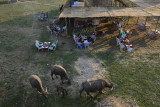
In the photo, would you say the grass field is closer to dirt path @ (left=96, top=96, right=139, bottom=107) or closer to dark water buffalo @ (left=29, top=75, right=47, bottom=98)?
dirt path @ (left=96, top=96, right=139, bottom=107)

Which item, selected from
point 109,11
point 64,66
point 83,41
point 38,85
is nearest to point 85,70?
point 64,66

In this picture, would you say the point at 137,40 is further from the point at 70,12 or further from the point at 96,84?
the point at 96,84

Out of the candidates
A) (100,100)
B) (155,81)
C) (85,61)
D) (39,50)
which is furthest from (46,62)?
(155,81)

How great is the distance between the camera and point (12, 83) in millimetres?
9719

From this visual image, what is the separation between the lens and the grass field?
28.0ft

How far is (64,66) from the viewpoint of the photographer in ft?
37.4

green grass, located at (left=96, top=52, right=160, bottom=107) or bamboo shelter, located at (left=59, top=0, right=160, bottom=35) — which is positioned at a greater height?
bamboo shelter, located at (left=59, top=0, right=160, bottom=35)

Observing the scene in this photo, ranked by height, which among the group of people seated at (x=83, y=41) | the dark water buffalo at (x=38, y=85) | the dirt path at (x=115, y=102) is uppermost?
the group of people seated at (x=83, y=41)

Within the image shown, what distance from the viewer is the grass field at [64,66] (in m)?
8.53

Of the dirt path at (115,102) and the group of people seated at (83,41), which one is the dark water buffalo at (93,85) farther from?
the group of people seated at (83,41)

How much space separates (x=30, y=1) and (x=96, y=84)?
104 feet

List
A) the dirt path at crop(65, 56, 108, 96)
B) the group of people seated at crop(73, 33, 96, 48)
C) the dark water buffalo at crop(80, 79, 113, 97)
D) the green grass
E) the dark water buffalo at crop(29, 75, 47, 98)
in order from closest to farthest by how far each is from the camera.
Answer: the dark water buffalo at crop(80, 79, 113, 97) < the dark water buffalo at crop(29, 75, 47, 98) < the green grass < the dirt path at crop(65, 56, 108, 96) < the group of people seated at crop(73, 33, 96, 48)

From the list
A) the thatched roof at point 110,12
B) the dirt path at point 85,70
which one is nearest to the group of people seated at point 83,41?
the dirt path at point 85,70

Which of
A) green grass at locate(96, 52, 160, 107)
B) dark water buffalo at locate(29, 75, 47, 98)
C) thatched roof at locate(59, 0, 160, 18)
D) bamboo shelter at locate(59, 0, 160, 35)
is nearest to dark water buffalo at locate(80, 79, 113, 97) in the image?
green grass at locate(96, 52, 160, 107)
